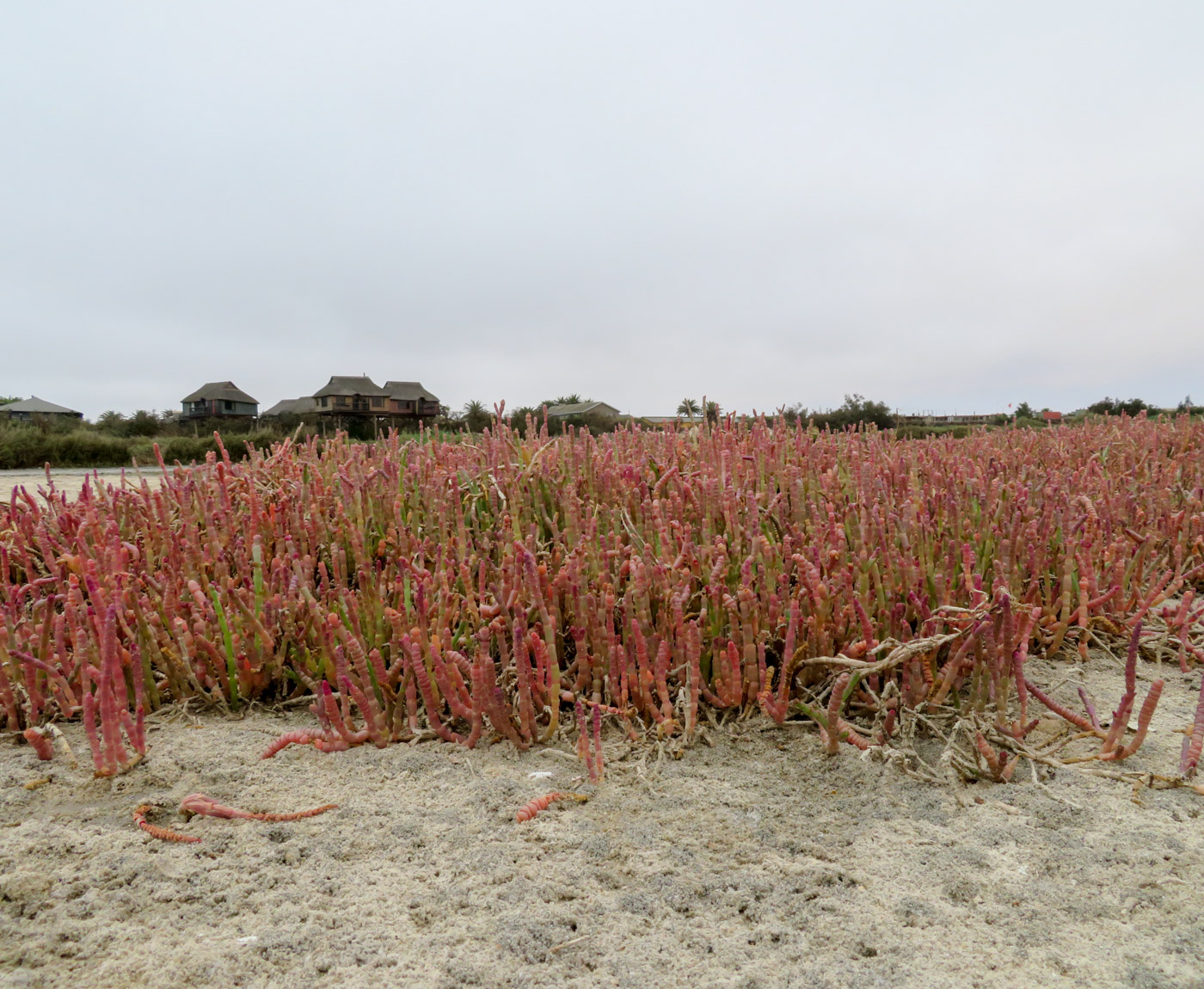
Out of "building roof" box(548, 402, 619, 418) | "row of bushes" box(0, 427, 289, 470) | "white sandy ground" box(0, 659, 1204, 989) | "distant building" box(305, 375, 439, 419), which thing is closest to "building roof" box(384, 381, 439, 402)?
"distant building" box(305, 375, 439, 419)

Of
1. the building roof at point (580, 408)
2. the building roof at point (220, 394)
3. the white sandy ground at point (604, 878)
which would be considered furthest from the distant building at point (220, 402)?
the white sandy ground at point (604, 878)

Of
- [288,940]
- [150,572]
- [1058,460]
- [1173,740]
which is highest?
[1058,460]

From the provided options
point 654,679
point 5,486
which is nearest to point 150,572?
point 654,679

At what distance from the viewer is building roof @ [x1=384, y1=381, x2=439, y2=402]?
6512 centimetres

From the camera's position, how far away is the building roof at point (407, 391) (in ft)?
214

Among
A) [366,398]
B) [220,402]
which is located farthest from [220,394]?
[366,398]

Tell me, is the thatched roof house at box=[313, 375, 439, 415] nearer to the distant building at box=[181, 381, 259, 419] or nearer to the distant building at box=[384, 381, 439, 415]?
the distant building at box=[384, 381, 439, 415]

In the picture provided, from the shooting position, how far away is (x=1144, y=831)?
1.93 meters

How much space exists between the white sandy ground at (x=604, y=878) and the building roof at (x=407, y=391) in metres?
65.1

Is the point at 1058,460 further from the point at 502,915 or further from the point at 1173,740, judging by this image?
the point at 502,915

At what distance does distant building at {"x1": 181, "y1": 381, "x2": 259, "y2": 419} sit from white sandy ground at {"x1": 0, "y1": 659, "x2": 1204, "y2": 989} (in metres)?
70.2

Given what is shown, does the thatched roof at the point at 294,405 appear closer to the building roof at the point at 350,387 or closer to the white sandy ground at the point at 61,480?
the building roof at the point at 350,387

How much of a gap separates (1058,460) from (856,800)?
4.58 m

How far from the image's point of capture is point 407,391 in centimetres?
6600
